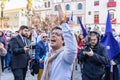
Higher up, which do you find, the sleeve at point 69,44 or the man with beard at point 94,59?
the sleeve at point 69,44

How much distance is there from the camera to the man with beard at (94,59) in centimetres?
661

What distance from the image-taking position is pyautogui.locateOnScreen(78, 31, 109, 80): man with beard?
6.61 meters

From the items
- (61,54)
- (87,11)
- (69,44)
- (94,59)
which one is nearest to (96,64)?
(94,59)

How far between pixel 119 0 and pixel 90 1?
5563 millimetres

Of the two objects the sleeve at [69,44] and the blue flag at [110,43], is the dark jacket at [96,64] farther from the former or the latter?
the sleeve at [69,44]

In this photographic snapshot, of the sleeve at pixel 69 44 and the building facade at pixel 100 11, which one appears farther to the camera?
the building facade at pixel 100 11

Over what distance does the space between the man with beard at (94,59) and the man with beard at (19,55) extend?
174cm

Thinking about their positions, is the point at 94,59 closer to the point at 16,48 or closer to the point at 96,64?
the point at 96,64

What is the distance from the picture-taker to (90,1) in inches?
2628

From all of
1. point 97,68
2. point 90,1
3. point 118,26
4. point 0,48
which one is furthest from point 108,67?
point 90,1

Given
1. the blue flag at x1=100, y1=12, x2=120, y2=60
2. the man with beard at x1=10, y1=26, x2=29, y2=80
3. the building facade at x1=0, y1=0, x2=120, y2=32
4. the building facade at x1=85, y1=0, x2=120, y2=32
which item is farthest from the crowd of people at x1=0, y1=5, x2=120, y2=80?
the building facade at x1=85, y1=0, x2=120, y2=32

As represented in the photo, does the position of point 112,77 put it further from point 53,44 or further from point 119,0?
point 119,0

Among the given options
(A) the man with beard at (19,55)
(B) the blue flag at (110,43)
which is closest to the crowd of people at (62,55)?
(A) the man with beard at (19,55)

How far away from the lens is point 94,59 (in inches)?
262
